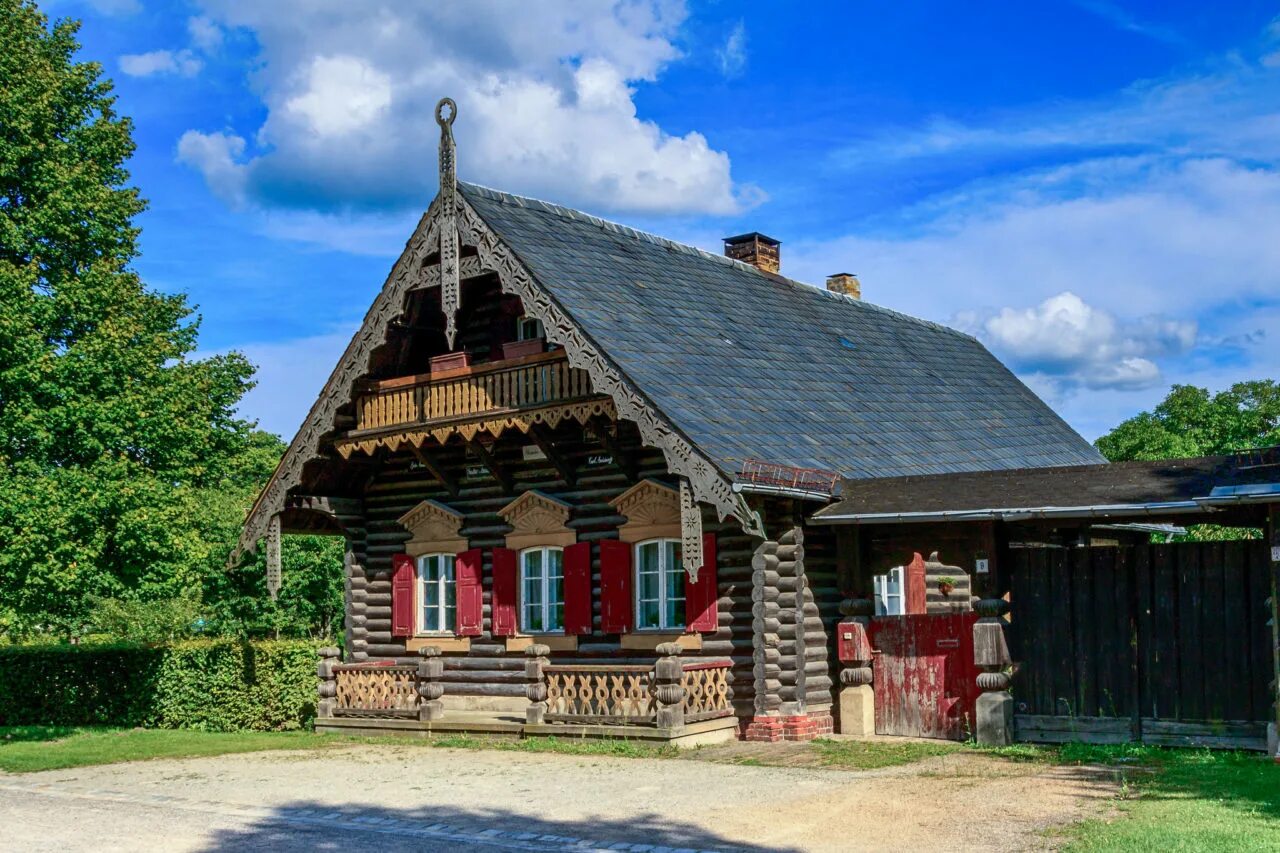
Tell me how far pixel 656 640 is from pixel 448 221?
257 inches

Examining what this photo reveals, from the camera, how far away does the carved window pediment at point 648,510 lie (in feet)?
60.4

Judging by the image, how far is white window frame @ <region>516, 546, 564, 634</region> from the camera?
2017 centimetres

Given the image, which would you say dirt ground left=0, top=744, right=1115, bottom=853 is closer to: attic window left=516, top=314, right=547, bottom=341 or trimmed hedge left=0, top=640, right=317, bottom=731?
trimmed hedge left=0, top=640, right=317, bottom=731

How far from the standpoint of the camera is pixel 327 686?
2038 cm

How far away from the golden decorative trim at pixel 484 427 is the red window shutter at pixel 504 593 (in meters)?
1.84

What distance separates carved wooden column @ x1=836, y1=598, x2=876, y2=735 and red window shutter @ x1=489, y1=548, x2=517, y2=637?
16.9ft

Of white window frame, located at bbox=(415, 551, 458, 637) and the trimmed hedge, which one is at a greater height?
white window frame, located at bbox=(415, 551, 458, 637)

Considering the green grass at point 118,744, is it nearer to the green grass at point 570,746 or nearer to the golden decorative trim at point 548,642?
the green grass at point 570,746

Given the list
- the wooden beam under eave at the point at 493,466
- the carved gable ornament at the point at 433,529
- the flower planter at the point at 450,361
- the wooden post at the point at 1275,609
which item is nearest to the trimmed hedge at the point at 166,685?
the carved gable ornament at the point at 433,529

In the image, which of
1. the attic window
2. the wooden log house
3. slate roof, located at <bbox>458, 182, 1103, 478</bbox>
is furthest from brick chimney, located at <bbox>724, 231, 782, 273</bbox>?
the attic window

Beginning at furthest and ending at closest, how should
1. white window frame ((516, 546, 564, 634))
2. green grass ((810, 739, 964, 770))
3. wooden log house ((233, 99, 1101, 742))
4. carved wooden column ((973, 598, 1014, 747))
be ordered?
white window frame ((516, 546, 564, 634)) → wooden log house ((233, 99, 1101, 742)) → carved wooden column ((973, 598, 1014, 747)) → green grass ((810, 739, 964, 770))

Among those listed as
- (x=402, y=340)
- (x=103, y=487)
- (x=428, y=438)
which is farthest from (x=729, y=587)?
(x=103, y=487)

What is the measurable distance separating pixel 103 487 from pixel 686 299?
30.2 feet

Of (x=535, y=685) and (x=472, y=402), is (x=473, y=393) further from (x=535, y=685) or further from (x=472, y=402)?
(x=535, y=685)
